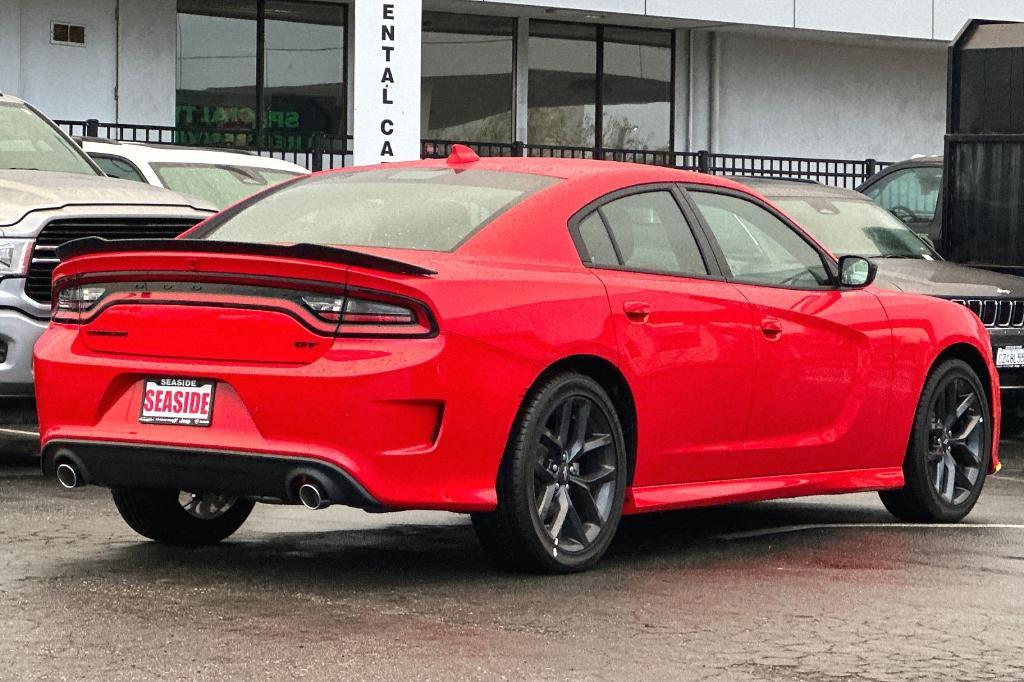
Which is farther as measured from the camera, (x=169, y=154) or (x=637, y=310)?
(x=169, y=154)

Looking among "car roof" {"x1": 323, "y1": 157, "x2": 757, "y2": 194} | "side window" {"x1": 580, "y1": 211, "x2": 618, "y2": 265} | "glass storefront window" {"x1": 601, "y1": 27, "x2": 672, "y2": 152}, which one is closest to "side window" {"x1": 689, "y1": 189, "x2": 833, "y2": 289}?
"car roof" {"x1": 323, "y1": 157, "x2": 757, "y2": 194}

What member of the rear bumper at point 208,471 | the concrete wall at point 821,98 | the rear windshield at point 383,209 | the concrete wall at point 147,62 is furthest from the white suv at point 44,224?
the concrete wall at point 821,98

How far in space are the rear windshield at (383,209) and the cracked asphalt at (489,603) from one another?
46.9 inches

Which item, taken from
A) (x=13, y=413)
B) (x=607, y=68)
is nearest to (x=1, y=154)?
(x=13, y=413)

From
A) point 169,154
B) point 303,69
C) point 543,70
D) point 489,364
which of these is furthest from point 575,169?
point 543,70

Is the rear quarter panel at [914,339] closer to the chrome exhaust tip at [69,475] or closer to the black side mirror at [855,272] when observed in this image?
the black side mirror at [855,272]

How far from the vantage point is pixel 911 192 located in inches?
678

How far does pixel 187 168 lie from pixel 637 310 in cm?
786

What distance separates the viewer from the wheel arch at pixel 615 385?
7305 mm

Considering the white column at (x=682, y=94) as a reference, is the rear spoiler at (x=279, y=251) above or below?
below

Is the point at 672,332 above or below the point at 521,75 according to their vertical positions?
below

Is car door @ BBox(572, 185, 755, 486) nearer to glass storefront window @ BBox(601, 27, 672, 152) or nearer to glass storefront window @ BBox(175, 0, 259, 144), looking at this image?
glass storefront window @ BBox(175, 0, 259, 144)

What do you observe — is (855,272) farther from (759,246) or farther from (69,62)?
(69,62)

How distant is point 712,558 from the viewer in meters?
7.92
